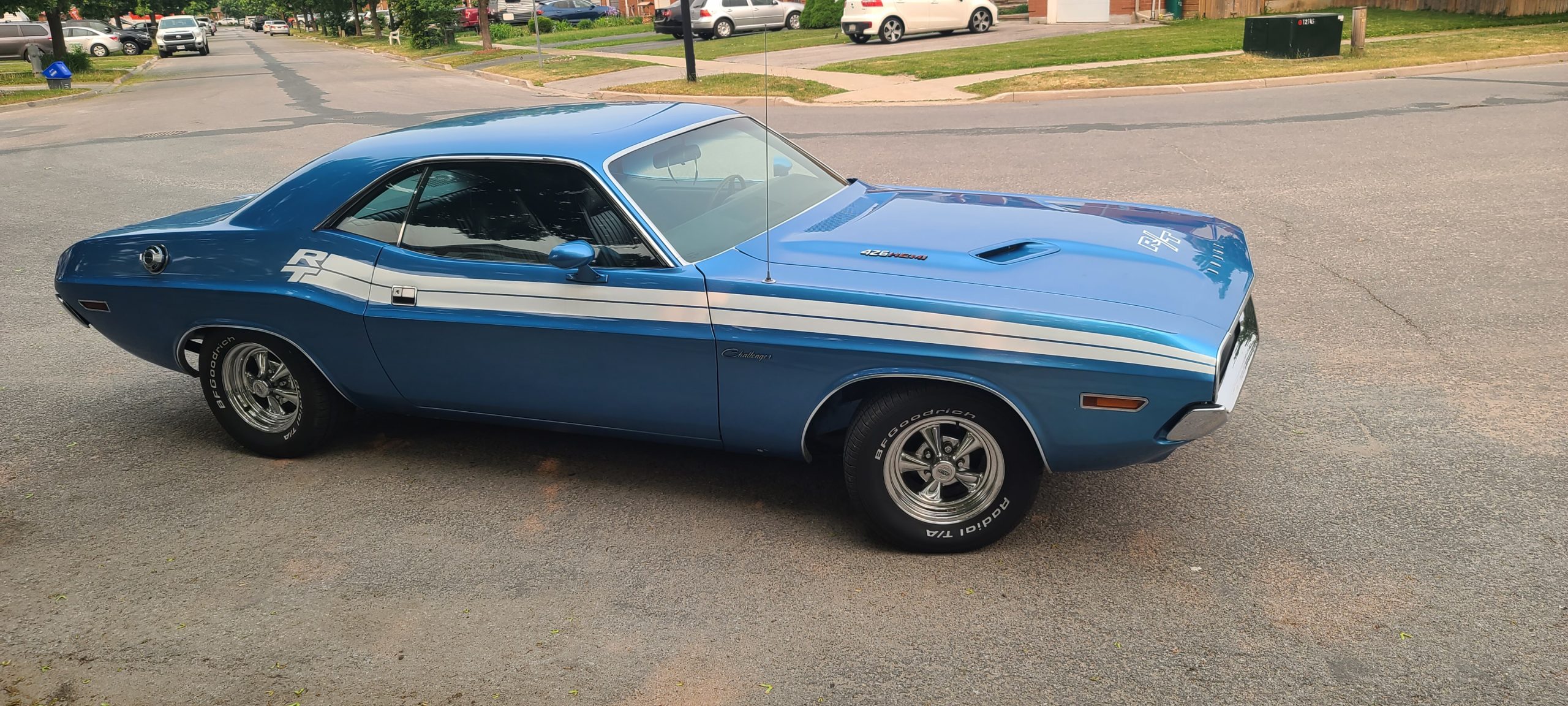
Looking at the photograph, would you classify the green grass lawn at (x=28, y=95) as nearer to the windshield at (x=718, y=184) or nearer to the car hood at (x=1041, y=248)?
the windshield at (x=718, y=184)

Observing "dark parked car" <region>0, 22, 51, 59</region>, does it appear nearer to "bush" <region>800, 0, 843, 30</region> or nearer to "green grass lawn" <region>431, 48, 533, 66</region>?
"green grass lawn" <region>431, 48, 533, 66</region>

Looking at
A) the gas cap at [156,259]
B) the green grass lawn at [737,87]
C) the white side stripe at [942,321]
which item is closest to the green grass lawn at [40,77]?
the green grass lawn at [737,87]

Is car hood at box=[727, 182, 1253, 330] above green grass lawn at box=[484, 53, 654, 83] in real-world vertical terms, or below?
below

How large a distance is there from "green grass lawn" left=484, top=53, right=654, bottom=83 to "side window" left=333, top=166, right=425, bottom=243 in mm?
19646

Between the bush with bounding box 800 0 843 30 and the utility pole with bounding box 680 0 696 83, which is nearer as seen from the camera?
the utility pole with bounding box 680 0 696 83

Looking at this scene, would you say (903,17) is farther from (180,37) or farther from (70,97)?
(180,37)

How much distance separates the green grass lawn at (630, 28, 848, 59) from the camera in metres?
28.7

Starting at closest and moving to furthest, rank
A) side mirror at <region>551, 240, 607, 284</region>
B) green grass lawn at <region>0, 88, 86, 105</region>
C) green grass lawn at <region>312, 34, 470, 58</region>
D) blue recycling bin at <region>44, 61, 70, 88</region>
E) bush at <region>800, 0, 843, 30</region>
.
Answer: side mirror at <region>551, 240, 607, 284</region>, green grass lawn at <region>0, 88, 86, 105</region>, blue recycling bin at <region>44, 61, 70, 88</region>, bush at <region>800, 0, 843, 30</region>, green grass lawn at <region>312, 34, 470, 58</region>

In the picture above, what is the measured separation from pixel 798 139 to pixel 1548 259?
8.33 m

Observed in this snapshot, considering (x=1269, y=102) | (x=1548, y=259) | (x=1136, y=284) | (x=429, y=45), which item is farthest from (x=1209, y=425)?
(x=429, y=45)

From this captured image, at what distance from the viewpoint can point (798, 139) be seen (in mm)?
13727

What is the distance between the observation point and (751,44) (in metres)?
30.9

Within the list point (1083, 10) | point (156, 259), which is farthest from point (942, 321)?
point (1083, 10)

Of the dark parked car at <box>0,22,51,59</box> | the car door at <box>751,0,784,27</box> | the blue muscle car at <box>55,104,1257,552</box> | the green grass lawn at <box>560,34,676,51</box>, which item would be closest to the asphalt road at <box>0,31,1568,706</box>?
the blue muscle car at <box>55,104,1257,552</box>
